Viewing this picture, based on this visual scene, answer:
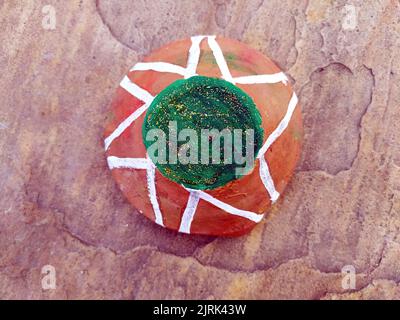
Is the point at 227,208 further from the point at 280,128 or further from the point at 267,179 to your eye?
the point at 280,128

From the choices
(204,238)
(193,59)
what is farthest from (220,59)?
(204,238)

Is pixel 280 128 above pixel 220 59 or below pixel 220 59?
below

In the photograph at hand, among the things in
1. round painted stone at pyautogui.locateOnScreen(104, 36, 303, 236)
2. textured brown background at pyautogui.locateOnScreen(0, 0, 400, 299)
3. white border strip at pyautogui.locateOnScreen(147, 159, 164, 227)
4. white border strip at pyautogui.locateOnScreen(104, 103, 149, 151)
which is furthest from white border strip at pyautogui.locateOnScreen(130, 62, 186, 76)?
textured brown background at pyautogui.locateOnScreen(0, 0, 400, 299)

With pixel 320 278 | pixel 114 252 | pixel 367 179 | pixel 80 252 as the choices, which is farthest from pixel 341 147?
pixel 80 252

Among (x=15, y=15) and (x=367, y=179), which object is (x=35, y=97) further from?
(x=367, y=179)

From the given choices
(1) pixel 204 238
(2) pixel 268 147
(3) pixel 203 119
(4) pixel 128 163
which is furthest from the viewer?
(1) pixel 204 238

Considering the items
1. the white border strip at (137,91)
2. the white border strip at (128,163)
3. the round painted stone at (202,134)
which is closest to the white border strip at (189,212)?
the round painted stone at (202,134)

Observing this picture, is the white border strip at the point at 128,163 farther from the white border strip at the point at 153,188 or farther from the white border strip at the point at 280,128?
the white border strip at the point at 280,128
